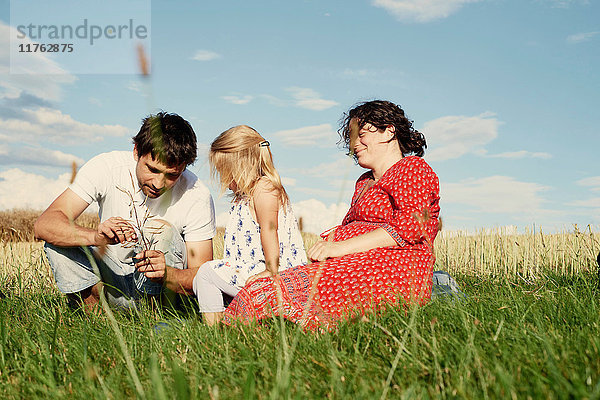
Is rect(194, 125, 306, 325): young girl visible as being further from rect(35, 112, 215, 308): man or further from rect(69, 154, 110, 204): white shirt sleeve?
rect(69, 154, 110, 204): white shirt sleeve

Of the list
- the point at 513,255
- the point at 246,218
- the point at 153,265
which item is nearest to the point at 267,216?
the point at 246,218

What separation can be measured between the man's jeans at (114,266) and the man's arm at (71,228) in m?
0.11

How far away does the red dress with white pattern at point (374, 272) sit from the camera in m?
2.65

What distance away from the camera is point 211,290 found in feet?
10.5

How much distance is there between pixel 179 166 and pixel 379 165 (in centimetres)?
148

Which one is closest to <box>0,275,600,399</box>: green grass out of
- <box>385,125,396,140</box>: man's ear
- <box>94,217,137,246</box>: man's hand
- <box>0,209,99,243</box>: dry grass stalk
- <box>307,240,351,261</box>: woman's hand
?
<box>307,240,351,261</box>: woman's hand

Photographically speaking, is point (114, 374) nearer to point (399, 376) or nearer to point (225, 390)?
point (225, 390)

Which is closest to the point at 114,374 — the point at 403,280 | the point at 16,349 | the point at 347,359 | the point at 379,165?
the point at 16,349

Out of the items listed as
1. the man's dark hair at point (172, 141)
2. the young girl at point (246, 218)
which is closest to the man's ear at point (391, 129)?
the young girl at point (246, 218)

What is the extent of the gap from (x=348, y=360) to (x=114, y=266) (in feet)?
8.06

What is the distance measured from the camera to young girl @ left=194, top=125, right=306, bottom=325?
10.5ft

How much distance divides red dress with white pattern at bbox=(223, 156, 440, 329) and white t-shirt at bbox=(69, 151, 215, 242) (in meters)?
1.25

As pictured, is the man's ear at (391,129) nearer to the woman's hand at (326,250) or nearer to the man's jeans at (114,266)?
the woman's hand at (326,250)

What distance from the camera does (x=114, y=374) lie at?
1857mm
